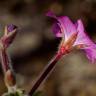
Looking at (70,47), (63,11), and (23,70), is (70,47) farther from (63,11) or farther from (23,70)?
(63,11)

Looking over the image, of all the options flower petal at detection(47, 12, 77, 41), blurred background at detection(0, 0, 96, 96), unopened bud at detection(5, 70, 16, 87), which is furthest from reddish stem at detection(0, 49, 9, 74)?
blurred background at detection(0, 0, 96, 96)

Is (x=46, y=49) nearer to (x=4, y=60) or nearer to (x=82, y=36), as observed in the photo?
(x=82, y=36)

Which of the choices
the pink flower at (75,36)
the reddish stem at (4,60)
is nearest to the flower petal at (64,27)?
the pink flower at (75,36)

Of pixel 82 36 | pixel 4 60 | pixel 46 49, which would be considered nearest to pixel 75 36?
pixel 82 36

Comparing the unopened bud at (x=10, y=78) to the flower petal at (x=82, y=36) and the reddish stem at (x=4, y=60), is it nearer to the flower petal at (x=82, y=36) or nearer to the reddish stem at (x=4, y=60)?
the reddish stem at (x=4, y=60)

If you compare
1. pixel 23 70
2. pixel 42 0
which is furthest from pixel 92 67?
pixel 42 0

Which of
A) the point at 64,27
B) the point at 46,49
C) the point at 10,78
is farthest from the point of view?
the point at 46,49
